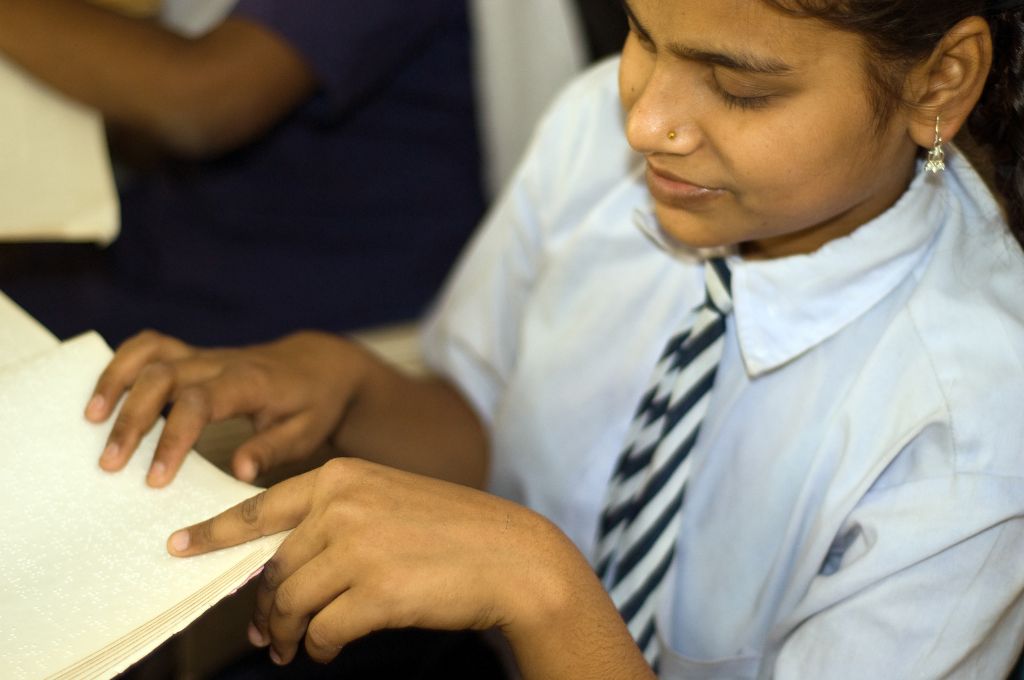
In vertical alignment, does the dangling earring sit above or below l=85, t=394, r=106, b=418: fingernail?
above

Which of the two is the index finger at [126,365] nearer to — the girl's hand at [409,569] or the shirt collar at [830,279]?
the girl's hand at [409,569]

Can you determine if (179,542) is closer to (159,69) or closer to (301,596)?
(301,596)

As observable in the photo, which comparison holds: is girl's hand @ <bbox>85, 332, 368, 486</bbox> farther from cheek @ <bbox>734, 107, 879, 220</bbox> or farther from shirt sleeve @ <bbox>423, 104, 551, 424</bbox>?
cheek @ <bbox>734, 107, 879, 220</bbox>

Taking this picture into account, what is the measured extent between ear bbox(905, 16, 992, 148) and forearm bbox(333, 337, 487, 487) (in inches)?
15.3

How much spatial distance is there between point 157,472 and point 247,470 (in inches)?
2.5

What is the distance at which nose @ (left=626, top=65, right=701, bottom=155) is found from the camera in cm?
64

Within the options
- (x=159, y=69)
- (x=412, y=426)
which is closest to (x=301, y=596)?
(x=412, y=426)

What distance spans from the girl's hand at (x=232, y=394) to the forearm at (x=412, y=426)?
0.05ft

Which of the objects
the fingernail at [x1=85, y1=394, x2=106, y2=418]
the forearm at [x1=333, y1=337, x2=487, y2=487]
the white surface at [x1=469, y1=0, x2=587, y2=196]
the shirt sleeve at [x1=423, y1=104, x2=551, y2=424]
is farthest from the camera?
the white surface at [x1=469, y1=0, x2=587, y2=196]

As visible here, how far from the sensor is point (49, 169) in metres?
0.87

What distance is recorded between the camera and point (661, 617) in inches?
30.0

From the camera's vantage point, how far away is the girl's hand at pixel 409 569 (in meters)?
0.58

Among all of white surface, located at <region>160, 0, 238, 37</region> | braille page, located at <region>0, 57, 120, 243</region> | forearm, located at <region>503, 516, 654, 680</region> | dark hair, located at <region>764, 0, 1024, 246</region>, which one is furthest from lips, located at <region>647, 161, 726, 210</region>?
white surface, located at <region>160, 0, 238, 37</region>

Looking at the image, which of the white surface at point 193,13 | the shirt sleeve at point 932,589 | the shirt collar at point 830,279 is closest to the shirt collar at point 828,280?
the shirt collar at point 830,279
